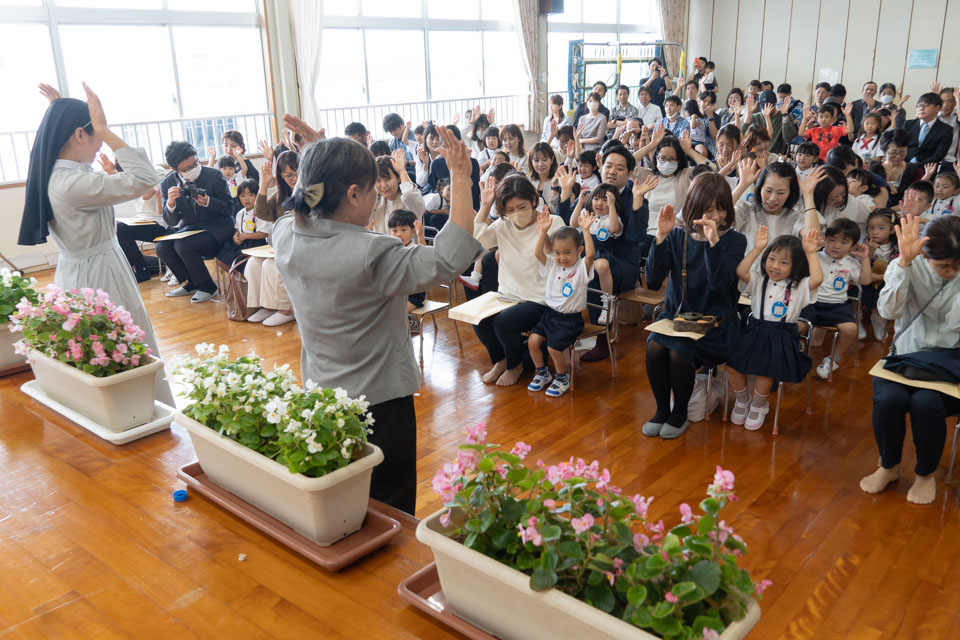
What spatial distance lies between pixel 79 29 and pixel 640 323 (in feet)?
21.7

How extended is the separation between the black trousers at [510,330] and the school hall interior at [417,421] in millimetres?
189

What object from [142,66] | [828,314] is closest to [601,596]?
[828,314]

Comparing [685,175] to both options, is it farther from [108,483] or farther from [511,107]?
[511,107]

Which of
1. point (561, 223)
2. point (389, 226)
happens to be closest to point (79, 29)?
point (389, 226)

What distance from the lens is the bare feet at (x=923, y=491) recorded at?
301 centimetres

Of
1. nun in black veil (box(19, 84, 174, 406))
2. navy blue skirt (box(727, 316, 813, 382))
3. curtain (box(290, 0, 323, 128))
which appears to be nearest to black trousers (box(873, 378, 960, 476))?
navy blue skirt (box(727, 316, 813, 382))

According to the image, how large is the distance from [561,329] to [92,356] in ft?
7.94

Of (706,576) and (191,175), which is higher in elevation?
(191,175)

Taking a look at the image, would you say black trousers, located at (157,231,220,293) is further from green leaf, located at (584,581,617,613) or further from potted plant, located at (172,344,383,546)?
green leaf, located at (584,581,617,613)

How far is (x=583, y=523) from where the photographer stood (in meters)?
1.24

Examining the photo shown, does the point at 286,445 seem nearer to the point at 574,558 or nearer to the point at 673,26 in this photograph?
the point at 574,558

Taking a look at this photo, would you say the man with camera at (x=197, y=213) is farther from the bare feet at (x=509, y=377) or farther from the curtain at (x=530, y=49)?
the curtain at (x=530, y=49)

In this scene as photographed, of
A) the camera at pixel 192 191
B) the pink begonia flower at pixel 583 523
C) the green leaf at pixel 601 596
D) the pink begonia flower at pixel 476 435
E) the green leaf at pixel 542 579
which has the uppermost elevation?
the camera at pixel 192 191

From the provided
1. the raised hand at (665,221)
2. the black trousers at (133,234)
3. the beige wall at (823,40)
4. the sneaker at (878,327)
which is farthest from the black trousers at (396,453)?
the beige wall at (823,40)
